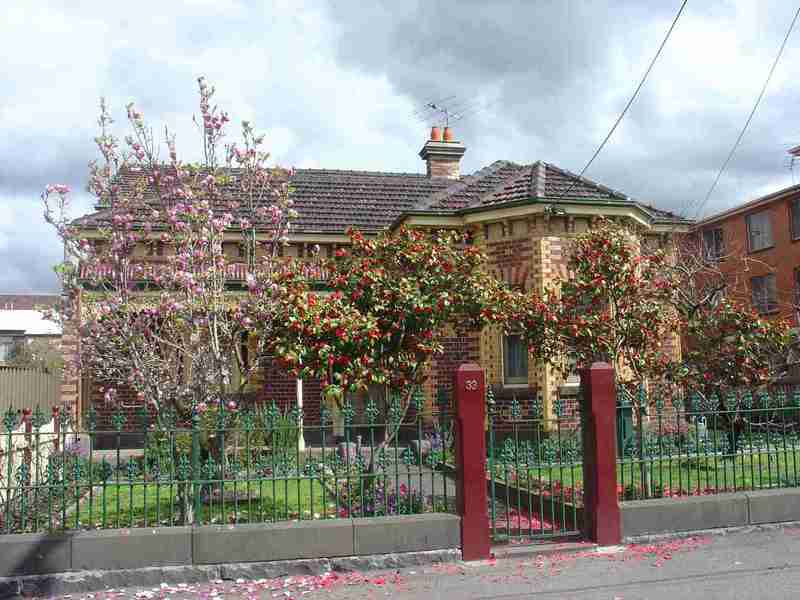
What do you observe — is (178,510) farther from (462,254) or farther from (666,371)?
(666,371)

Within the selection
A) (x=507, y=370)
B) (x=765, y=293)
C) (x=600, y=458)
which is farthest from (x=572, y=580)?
(x=765, y=293)

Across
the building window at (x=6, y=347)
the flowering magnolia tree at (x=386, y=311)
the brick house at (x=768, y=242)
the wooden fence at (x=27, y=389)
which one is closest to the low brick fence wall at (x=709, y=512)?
the flowering magnolia tree at (x=386, y=311)

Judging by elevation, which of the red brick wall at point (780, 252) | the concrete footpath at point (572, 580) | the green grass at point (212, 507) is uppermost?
the red brick wall at point (780, 252)

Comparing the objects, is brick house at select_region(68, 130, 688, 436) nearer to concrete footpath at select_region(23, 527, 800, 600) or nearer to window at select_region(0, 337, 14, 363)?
concrete footpath at select_region(23, 527, 800, 600)

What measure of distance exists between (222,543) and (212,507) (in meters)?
1.14

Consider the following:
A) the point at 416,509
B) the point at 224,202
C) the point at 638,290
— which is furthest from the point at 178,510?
the point at 638,290

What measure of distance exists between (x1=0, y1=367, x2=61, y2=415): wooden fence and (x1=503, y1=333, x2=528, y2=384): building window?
8404 millimetres

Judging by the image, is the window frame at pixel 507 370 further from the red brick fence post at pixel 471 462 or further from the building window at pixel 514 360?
the red brick fence post at pixel 471 462

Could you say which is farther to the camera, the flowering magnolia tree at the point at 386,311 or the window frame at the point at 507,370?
the window frame at the point at 507,370

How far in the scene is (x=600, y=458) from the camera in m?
7.76

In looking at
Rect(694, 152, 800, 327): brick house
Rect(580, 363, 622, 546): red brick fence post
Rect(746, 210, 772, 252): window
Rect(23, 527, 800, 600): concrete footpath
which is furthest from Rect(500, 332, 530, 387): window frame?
Rect(746, 210, 772, 252): window

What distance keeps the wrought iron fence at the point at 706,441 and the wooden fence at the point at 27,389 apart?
8028 millimetres

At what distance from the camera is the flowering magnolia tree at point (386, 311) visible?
26.9 feet

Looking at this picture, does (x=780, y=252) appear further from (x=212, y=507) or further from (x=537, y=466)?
(x=212, y=507)
